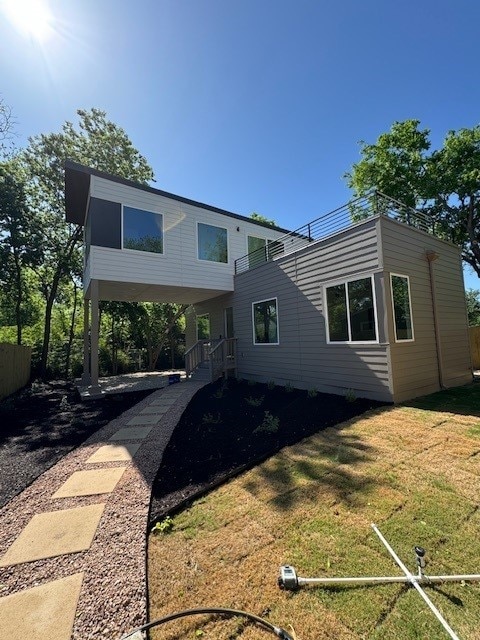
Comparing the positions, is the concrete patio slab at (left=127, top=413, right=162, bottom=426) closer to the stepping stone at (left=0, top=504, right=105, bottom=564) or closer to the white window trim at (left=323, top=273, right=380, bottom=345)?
the stepping stone at (left=0, top=504, right=105, bottom=564)

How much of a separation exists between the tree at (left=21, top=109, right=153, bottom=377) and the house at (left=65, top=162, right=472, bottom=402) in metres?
3.39

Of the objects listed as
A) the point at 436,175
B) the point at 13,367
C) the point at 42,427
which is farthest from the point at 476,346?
the point at 13,367

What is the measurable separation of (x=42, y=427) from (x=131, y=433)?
194 centimetres

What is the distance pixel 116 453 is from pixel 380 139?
17198mm

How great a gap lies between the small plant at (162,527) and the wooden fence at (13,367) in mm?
8074

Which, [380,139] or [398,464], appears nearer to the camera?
[398,464]

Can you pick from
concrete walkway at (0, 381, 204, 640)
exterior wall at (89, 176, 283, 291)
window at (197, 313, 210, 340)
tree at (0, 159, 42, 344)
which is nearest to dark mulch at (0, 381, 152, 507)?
concrete walkway at (0, 381, 204, 640)

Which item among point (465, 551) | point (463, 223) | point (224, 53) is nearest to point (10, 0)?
point (224, 53)

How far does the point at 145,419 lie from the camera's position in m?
5.88

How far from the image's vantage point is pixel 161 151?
36.7 ft

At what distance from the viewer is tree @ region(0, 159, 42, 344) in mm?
12133

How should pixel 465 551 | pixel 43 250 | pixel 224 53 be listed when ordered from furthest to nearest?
A: pixel 43 250
pixel 224 53
pixel 465 551

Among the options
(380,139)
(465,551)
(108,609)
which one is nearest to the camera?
(108,609)

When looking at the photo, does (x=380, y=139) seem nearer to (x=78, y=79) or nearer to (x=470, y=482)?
(x=78, y=79)
